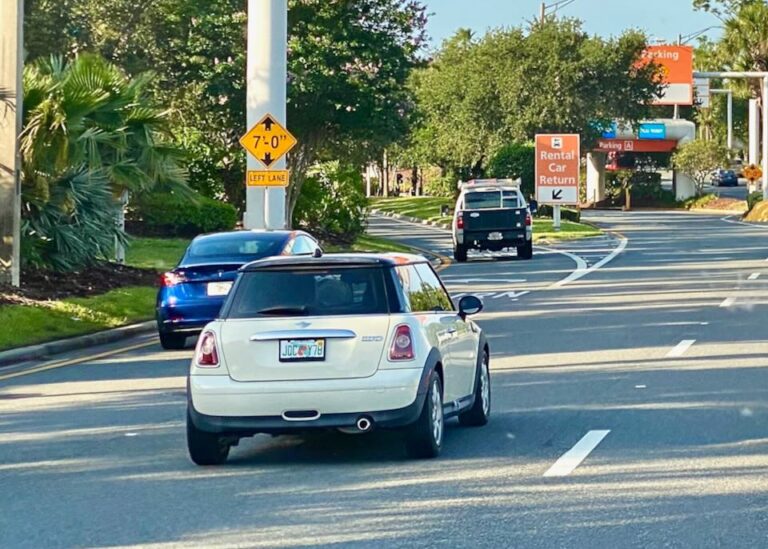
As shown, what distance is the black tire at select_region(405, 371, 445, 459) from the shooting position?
10.7 meters

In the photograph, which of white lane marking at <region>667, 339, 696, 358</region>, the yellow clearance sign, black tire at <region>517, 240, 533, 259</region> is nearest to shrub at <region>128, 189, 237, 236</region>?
black tire at <region>517, 240, 533, 259</region>

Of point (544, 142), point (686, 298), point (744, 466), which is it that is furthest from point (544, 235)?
point (744, 466)

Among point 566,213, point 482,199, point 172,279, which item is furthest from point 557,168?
point 172,279

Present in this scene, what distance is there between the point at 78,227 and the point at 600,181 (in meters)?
A: 72.7

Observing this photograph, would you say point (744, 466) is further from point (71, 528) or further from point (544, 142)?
point (544, 142)

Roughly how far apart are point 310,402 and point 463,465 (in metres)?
1.16

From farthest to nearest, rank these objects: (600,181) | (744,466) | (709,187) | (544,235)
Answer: (709,187) → (600,181) → (544,235) → (744,466)

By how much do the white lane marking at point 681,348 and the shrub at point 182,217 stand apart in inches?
953

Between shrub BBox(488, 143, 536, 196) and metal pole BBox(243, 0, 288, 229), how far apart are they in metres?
46.0

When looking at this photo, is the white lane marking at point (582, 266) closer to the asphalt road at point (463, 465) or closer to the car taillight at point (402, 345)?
the asphalt road at point (463, 465)

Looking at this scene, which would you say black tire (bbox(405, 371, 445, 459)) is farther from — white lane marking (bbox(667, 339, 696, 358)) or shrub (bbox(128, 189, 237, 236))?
shrub (bbox(128, 189, 237, 236))

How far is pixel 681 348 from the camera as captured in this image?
719 inches

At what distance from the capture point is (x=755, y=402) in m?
13.6

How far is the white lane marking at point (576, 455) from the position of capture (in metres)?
10.3
